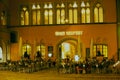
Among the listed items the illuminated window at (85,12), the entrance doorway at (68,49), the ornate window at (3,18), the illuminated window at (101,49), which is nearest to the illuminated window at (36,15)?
the ornate window at (3,18)

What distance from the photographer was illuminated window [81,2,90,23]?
1751 inches

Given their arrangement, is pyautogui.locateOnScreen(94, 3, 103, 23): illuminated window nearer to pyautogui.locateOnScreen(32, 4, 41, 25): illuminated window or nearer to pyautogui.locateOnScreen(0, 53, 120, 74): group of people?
pyautogui.locateOnScreen(32, 4, 41, 25): illuminated window

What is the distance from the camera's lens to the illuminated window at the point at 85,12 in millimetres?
44469

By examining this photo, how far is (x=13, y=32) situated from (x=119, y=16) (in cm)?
1188

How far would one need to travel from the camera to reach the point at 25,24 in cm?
4541

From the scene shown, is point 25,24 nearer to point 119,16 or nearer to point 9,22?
point 9,22

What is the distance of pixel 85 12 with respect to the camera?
146 feet

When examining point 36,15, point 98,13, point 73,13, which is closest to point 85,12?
point 73,13

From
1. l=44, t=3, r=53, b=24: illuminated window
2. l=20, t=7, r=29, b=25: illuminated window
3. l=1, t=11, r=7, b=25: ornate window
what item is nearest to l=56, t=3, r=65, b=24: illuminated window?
l=44, t=3, r=53, b=24: illuminated window

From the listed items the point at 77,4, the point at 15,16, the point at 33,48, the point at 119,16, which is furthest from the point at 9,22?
the point at 119,16

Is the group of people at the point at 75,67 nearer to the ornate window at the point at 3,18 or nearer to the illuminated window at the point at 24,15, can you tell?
the ornate window at the point at 3,18

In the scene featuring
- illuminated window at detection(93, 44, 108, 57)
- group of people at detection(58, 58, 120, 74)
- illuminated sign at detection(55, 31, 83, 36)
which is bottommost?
group of people at detection(58, 58, 120, 74)

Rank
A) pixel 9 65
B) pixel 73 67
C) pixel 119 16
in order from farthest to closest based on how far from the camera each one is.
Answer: pixel 119 16 < pixel 9 65 < pixel 73 67

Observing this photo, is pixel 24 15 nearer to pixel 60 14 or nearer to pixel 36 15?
pixel 36 15
